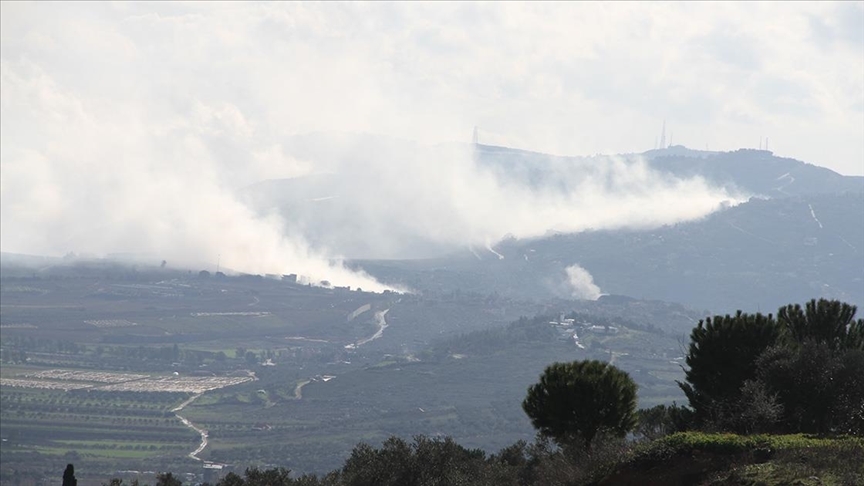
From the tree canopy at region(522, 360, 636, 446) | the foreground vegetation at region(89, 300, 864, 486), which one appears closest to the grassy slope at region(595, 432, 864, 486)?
the foreground vegetation at region(89, 300, 864, 486)

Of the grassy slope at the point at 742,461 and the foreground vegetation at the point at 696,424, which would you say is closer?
the grassy slope at the point at 742,461

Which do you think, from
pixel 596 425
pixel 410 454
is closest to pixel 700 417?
pixel 596 425

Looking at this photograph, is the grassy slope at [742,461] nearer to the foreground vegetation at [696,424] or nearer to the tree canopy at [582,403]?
the foreground vegetation at [696,424]

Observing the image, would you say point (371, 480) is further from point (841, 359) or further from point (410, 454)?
point (841, 359)

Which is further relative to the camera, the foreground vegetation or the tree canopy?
the tree canopy

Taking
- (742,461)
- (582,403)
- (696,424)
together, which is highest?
(742,461)

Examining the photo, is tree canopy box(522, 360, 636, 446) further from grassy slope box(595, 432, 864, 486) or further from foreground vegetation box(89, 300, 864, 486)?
grassy slope box(595, 432, 864, 486)

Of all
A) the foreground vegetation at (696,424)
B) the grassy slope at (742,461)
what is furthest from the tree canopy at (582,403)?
→ the grassy slope at (742,461)

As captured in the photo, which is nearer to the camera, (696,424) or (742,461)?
(742,461)

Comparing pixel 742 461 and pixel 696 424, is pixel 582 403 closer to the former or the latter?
pixel 696 424

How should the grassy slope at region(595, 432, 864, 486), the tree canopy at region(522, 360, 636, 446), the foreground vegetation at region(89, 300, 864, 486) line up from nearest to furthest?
Answer: the grassy slope at region(595, 432, 864, 486)
the foreground vegetation at region(89, 300, 864, 486)
the tree canopy at region(522, 360, 636, 446)

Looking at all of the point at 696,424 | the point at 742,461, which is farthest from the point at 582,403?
the point at 742,461

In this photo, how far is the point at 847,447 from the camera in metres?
41.1

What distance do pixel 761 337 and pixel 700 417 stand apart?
5.94 m
